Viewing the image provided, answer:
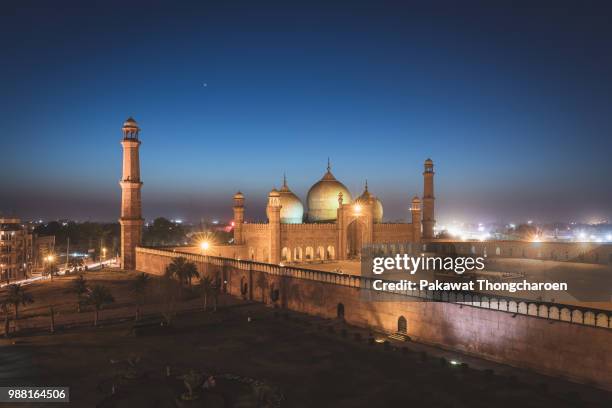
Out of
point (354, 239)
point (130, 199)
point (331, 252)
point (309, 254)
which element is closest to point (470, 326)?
point (309, 254)

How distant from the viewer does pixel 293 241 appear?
43344 millimetres

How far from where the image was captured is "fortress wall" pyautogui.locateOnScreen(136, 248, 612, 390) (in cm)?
1452

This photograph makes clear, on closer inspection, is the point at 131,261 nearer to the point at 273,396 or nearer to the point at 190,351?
the point at 190,351

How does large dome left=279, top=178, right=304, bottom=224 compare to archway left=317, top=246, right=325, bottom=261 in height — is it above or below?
above

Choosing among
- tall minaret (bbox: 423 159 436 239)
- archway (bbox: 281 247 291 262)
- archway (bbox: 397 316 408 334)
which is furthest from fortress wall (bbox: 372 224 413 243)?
archway (bbox: 397 316 408 334)

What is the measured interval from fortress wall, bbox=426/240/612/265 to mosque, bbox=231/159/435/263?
4.15 m

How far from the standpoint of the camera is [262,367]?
16781 millimetres

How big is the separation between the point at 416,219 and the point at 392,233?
3.27 meters

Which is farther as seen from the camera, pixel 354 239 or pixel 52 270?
pixel 354 239

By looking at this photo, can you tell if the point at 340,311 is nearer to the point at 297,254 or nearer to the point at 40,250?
the point at 297,254

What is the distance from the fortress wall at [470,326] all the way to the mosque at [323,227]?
47.8 feet

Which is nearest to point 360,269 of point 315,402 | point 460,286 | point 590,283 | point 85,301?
point 460,286

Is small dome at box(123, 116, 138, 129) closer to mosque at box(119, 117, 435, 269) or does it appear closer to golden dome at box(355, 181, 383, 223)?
mosque at box(119, 117, 435, 269)

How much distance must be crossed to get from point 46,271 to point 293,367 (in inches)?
1746
